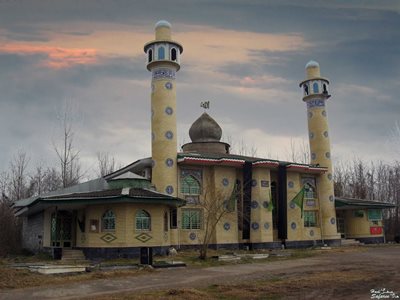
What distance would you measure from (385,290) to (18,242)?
2820cm

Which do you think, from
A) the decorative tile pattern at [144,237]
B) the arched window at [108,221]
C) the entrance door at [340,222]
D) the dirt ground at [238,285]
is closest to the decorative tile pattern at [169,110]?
the arched window at [108,221]

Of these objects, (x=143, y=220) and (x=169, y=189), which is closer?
(x=143, y=220)

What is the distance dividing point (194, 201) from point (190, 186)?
3.55 ft

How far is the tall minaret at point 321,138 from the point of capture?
3472cm

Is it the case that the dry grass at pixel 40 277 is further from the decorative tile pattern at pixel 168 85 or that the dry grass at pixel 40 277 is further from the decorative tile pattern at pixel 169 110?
the decorative tile pattern at pixel 168 85

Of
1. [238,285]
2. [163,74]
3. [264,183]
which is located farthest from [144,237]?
[163,74]

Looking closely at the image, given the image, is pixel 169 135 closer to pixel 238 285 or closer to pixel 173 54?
pixel 173 54

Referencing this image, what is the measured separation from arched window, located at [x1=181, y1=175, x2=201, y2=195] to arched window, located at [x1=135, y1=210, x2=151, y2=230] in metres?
5.88

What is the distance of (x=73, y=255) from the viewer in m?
23.3

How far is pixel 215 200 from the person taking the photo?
1032 inches

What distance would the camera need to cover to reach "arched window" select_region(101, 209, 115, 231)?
912 inches

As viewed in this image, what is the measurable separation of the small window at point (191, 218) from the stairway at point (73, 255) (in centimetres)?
761

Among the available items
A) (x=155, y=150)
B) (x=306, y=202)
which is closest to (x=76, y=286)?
(x=155, y=150)

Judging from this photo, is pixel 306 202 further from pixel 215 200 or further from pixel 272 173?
pixel 215 200
